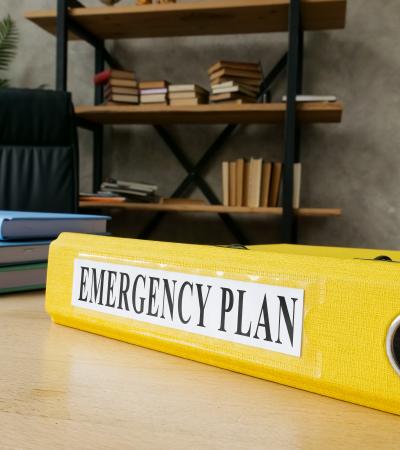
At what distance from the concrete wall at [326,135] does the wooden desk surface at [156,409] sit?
217 centimetres

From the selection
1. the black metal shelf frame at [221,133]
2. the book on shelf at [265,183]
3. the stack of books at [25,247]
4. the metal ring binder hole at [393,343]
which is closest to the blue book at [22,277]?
the stack of books at [25,247]

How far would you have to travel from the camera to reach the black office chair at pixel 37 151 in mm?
1668

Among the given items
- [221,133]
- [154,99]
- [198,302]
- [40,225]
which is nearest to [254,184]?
[221,133]

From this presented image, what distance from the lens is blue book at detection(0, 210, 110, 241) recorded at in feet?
2.02

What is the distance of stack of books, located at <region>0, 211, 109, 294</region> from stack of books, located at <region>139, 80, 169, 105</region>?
1.62 m

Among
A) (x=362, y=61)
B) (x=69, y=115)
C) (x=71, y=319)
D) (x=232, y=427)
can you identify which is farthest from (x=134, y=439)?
(x=362, y=61)

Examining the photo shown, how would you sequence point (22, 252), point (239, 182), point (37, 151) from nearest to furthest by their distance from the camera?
point (22, 252)
point (37, 151)
point (239, 182)

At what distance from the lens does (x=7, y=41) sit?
2.74 metres

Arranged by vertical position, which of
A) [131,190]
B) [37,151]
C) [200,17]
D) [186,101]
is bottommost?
[131,190]

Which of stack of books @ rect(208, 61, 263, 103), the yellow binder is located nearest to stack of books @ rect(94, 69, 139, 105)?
stack of books @ rect(208, 61, 263, 103)

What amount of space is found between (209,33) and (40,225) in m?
1.95

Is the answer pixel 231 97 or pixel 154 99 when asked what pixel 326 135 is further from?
pixel 154 99

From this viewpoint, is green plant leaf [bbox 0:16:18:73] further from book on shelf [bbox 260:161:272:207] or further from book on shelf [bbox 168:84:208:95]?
book on shelf [bbox 260:161:272:207]

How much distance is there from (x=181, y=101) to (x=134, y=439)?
2.03m
